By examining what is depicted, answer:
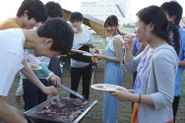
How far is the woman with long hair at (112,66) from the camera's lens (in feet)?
9.94

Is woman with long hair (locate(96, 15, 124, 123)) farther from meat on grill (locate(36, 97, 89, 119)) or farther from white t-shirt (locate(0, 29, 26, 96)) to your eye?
white t-shirt (locate(0, 29, 26, 96))

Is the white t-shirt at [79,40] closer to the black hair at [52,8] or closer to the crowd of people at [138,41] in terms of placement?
the black hair at [52,8]

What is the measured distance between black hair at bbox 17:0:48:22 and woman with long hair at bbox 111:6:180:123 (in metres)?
1.15

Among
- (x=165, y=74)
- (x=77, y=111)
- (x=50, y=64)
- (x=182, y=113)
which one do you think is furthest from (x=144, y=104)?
A: (x=182, y=113)

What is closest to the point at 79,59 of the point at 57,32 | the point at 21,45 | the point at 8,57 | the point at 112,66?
the point at 112,66

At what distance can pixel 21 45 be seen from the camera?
3.52 feet

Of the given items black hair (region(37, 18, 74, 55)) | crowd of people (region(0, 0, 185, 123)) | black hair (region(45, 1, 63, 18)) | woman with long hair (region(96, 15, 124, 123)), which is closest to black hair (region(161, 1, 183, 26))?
crowd of people (region(0, 0, 185, 123))

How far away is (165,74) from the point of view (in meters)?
1.25

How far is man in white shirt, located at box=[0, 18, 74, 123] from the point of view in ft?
3.16

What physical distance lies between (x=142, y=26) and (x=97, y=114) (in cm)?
320

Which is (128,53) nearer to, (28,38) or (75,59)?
(28,38)

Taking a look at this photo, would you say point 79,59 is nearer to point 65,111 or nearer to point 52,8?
point 52,8

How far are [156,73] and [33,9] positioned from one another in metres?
1.54

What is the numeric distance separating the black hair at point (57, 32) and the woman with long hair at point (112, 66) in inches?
72.4
